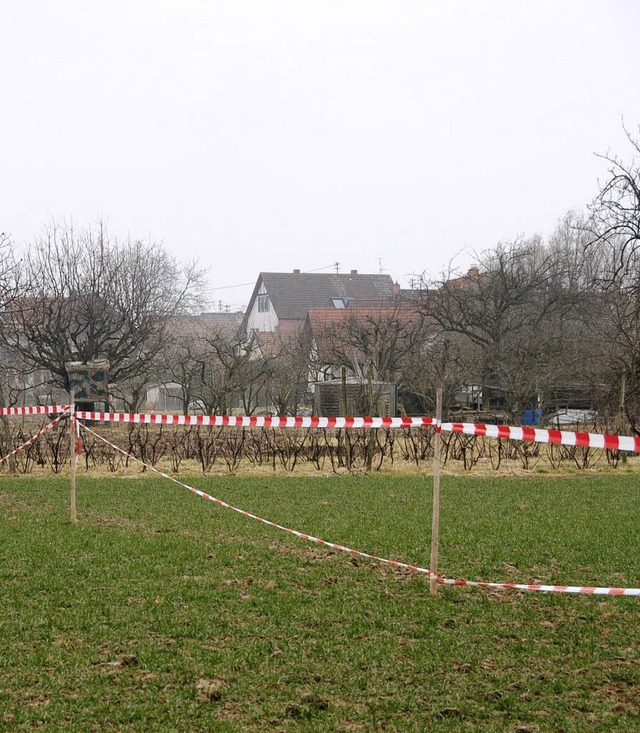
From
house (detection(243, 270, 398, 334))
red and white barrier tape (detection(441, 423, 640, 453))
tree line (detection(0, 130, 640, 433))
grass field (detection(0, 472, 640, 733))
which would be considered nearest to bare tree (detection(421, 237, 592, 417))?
tree line (detection(0, 130, 640, 433))

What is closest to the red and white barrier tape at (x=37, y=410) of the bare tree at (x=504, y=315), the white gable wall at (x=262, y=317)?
the bare tree at (x=504, y=315)

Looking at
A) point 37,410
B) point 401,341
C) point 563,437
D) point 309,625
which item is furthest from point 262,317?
point 309,625

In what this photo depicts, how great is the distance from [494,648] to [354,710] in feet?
4.21

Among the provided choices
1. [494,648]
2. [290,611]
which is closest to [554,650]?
[494,648]

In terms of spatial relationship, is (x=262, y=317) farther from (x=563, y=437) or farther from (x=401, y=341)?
(x=563, y=437)

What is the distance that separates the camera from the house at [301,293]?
60.4 meters

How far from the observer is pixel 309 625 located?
5.60 m

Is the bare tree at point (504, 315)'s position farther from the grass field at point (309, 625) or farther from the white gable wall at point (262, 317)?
the white gable wall at point (262, 317)

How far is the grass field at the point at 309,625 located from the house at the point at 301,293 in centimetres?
5024

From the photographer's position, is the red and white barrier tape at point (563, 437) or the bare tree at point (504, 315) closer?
the red and white barrier tape at point (563, 437)

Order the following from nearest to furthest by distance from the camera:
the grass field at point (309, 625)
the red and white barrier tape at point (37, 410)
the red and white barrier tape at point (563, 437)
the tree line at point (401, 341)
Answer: the grass field at point (309, 625) < the red and white barrier tape at point (563, 437) < the red and white barrier tape at point (37, 410) < the tree line at point (401, 341)

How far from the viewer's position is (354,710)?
4172mm

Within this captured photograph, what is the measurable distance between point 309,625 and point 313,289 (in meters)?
58.0

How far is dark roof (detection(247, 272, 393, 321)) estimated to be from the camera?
60719mm
